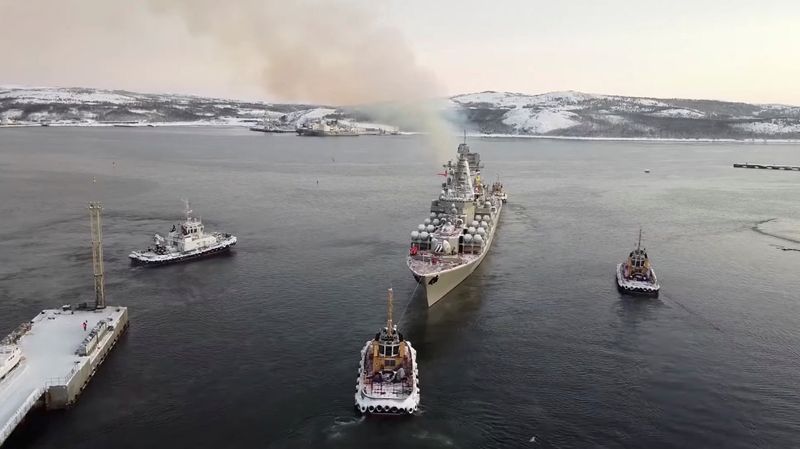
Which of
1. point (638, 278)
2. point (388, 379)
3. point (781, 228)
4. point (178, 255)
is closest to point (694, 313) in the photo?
point (638, 278)

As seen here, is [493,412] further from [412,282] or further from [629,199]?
[629,199]

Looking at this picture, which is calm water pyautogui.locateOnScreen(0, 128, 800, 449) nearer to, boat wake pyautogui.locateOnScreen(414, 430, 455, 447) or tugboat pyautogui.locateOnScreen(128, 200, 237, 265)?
boat wake pyautogui.locateOnScreen(414, 430, 455, 447)

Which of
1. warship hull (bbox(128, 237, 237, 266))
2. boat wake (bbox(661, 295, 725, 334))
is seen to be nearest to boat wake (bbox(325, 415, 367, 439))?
boat wake (bbox(661, 295, 725, 334))

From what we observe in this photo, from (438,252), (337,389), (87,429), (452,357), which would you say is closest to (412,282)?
(438,252)

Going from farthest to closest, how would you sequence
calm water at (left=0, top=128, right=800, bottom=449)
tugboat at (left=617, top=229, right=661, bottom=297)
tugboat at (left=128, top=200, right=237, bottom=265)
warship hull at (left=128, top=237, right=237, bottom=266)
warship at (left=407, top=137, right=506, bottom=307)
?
tugboat at (left=128, top=200, right=237, bottom=265) < warship hull at (left=128, top=237, right=237, bottom=266) < tugboat at (left=617, top=229, right=661, bottom=297) < warship at (left=407, top=137, right=506, bottom=307) < calm water at (left=0, top=128, right=800, bottom=449)

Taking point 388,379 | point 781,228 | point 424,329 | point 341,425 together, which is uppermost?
point 781,228

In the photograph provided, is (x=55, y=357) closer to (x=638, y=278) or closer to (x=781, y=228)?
(x=638, y=278)
